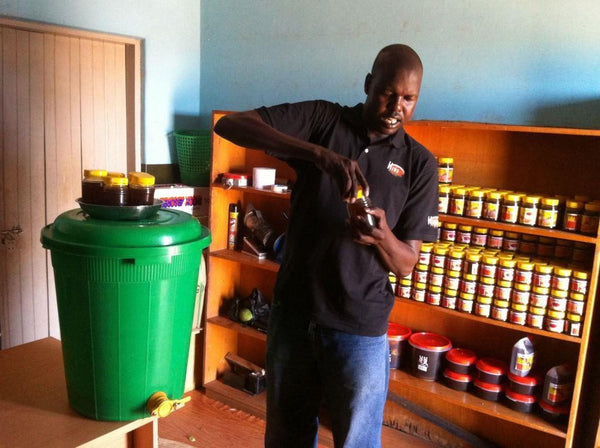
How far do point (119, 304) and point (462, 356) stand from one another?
1.94m

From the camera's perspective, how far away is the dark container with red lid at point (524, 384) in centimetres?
259

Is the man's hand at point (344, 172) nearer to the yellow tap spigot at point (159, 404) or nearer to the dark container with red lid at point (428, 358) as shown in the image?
the yellow tap spigot at point (159, 404)

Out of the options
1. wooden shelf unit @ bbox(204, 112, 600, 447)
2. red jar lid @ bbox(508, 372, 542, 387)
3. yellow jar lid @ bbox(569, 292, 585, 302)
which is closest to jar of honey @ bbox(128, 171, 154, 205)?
wooden shelf unit @ bbox(204, 112, 600, 447)

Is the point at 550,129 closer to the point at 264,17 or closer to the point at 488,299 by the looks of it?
the point at 488,299

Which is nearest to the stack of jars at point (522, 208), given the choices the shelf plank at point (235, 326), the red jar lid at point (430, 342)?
the red jar lid at point (430, 342)

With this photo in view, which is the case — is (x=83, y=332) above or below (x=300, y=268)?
below

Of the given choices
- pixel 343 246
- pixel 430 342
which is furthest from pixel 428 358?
pixel 343 246

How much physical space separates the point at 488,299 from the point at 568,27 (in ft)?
4.21

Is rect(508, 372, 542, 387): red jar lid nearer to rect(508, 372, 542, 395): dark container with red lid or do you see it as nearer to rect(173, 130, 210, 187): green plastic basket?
rect(508, 372, 542, 395): dark container with red lid

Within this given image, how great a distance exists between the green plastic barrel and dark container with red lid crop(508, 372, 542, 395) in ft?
5.81

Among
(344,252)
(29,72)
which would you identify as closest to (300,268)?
(344,252)

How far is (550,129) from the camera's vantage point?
7.65 ft

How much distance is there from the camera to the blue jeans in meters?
1.72

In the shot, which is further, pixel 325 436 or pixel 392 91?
pixel 325 436
